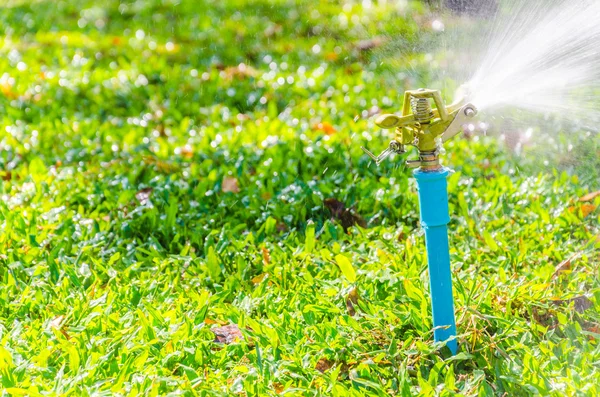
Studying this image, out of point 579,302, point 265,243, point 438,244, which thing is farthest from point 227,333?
point 579,302

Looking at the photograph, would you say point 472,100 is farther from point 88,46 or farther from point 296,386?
point 88,46

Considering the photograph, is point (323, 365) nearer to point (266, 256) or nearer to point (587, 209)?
point (266, 256)

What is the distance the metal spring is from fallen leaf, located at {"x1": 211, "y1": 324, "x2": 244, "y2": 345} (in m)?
0.86

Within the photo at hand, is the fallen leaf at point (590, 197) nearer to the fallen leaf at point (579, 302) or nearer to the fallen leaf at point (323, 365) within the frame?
the fallen leaf at point (579, 302)

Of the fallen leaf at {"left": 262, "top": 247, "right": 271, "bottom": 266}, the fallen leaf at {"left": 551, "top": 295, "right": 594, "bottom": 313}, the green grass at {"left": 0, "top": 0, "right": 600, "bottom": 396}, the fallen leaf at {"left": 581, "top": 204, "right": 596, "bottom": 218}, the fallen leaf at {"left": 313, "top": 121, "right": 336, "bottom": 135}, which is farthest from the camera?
the fallen leaf at {"left": 313, "top": 121, "right": 336, "bottom": 135}

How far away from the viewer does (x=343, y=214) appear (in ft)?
10.7

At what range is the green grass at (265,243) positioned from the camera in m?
2.20

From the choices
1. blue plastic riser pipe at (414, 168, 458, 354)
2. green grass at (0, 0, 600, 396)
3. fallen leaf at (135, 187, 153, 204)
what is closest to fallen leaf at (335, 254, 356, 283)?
green grass at (0, 0, 600, 396)

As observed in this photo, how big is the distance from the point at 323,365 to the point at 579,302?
80 cm

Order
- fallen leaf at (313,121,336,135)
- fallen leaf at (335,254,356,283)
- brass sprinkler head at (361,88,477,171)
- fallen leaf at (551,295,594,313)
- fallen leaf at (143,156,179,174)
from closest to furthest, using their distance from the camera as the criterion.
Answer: brass sprinkler head at (361,88,477,171), fallen leaf at (551,295,594,313), fallen leaf at (335,254,356,283), fallen leaf at (143,156,179,174), fallen leaf at (313,121,336,135)

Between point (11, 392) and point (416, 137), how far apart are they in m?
1.19

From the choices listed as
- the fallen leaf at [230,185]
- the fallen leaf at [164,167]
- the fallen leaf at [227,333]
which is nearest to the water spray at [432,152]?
the fallen leaf at [227,333]

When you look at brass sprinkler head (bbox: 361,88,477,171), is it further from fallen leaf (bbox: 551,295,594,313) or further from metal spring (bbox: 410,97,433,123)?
fallen leaf (bbox: 551,295,594,313)

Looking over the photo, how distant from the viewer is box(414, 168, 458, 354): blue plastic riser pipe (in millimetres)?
2037
